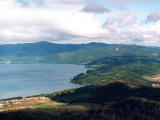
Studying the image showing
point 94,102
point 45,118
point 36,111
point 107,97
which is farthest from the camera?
point 107,97

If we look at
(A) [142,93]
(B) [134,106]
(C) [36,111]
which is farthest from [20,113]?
(A) [142,93]

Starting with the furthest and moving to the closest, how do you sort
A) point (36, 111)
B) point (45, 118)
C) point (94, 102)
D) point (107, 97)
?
1. point (107, 97)
2. point (94, 102)
3. point (36, 111)
4. point (45, 118)

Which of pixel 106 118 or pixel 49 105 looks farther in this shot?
pixel 49 105

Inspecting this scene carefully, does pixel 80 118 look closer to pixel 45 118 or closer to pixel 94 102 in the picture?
pixel 45 118

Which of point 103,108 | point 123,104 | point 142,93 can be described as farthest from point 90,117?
point 142,93

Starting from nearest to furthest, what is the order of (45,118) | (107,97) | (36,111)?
(45,118) → (36,111) → (107,97)

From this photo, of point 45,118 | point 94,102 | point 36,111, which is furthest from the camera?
point 94,102

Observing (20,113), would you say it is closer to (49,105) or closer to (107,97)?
(49,105)

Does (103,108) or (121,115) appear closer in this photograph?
(121,115)
